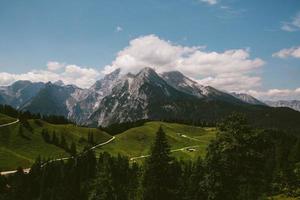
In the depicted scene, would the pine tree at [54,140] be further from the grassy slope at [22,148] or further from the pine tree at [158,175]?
the pine tree at [158,175]

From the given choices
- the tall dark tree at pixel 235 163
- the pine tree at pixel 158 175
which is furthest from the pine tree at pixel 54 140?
the tall dark tree at pixel 235 163

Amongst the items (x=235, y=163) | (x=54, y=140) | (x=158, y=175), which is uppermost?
(x=235, y=163)

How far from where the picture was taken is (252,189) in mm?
35406

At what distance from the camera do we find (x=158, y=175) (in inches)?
1459

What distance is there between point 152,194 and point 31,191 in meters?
74.9

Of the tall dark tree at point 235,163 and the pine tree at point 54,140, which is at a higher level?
the tall dark tree at point 235,163

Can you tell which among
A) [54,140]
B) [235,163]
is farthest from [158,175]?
[54,140]

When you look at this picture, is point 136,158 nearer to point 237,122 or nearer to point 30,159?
point 30,159

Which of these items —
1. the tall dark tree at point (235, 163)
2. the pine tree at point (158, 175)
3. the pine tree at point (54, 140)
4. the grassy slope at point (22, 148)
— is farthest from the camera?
the pine tree at point (54, 140)

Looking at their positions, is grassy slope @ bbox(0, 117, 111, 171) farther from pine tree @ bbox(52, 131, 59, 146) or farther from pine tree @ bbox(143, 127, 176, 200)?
pine tree @ bbox(143, 127, 176, 200)

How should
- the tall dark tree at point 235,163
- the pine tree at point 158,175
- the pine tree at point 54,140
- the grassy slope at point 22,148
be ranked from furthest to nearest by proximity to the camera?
1. the pine tree at point 54,140
2. the grassy slope at point 22,148
3. the pine tree at point 158,175
4. the tall dark tree at point 235,163

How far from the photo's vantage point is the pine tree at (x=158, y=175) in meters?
36.7

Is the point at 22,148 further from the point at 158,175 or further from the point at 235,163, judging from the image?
the point at 235,163

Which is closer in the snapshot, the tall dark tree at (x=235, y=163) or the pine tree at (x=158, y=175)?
the tall dark tree at (x=235, y=163)
